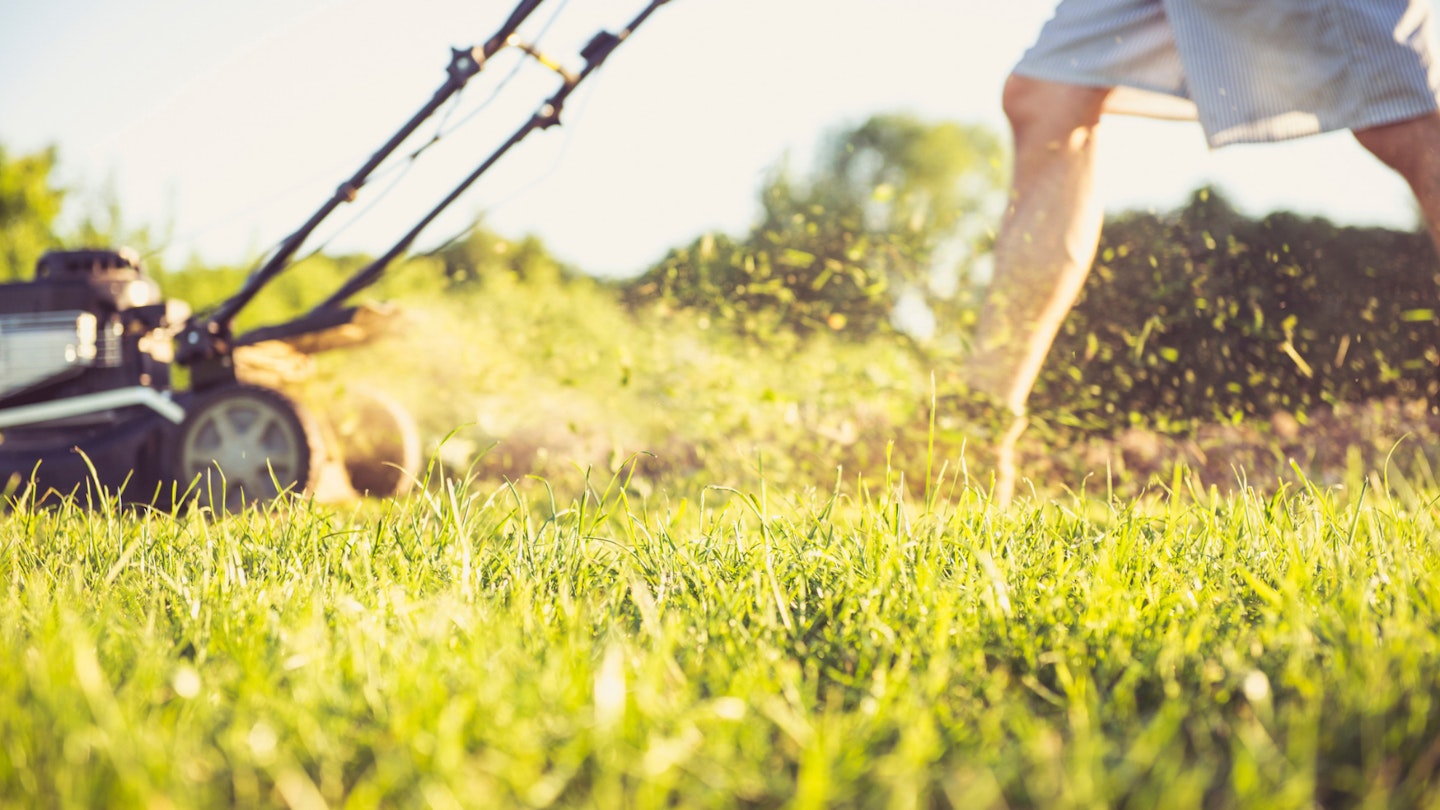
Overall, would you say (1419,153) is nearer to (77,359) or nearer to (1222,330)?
(1222,330)

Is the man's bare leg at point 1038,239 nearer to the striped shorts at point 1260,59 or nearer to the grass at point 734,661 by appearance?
the striped shorts at point 1260,59

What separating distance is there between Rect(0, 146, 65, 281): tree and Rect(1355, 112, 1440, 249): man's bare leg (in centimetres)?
1158

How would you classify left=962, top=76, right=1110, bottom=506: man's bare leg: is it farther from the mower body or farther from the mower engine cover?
the mower engine cover

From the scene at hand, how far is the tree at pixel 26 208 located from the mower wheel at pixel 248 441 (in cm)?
916

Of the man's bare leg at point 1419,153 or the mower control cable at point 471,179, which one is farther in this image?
the mower control cable at point 471,179

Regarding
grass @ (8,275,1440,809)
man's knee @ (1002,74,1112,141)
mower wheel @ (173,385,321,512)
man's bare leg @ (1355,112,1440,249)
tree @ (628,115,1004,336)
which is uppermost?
man's knee @ (1002,74,1112,141)

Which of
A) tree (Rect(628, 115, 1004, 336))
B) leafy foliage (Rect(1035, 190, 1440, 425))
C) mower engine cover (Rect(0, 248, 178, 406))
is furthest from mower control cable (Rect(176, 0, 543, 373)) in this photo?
leafy foliage (Rect(1035, 190, 1440, 425))

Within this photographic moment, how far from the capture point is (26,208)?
1104cm

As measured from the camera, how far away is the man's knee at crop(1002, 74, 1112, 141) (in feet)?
7.48

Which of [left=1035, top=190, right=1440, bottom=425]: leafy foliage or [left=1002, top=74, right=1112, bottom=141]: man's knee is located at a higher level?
[left=1002, top=74, right=1112, bottom=141]: man's knee

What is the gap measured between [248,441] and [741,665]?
7.41 feet

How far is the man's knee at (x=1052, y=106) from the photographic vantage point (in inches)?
89.8

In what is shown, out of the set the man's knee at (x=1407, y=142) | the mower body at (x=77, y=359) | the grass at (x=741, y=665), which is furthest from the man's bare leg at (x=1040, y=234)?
the mower body at (x=77, y=359)

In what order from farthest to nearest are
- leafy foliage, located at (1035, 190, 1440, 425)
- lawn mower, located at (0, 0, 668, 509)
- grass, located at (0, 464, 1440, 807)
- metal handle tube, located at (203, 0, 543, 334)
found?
leafy foliage, located at (1035, 190, 1440, 425), lawn mower, located at (0, 0, 668, 509), metal handle tube, located at (203, 0, 543, 334), grass, located at (0, 464, 1440, 807)
